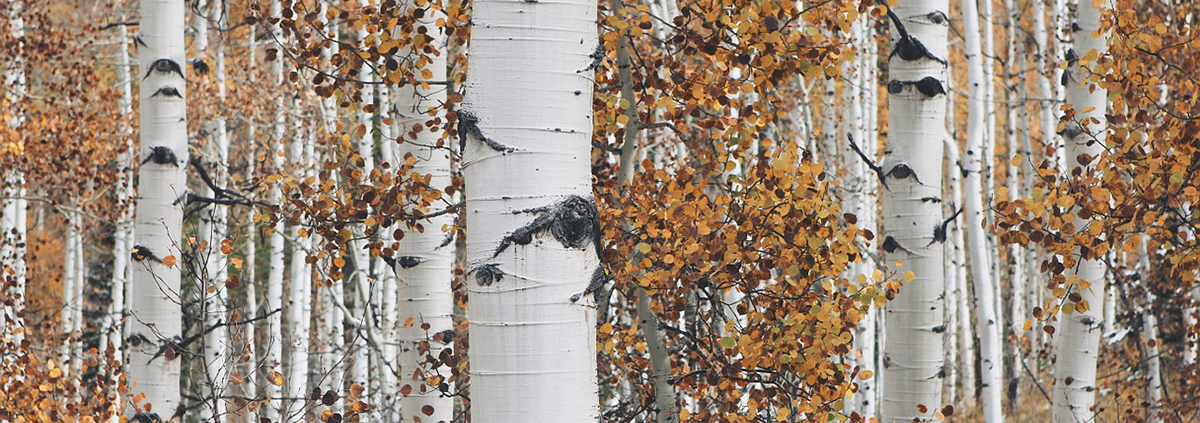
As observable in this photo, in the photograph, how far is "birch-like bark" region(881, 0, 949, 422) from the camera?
156 inches

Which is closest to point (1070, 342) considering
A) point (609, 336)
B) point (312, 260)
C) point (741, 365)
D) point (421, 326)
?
point (741, 365)

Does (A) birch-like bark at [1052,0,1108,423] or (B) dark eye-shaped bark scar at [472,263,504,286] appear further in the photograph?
(A) birch-like bark at [1052,0,1108,423]

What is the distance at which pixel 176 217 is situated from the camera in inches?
179

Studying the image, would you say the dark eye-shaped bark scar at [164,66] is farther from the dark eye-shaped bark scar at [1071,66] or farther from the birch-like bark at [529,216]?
the dark eye-shaped bark scar at [1071,66]

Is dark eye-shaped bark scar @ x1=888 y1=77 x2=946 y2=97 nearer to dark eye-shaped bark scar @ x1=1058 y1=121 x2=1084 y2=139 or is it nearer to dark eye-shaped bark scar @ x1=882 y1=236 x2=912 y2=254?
dark eye-shaped bark scar @ x1=882 y1=236 x2=912 y2=254

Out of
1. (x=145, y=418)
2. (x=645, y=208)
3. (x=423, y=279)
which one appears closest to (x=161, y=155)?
(x=145, y=418)

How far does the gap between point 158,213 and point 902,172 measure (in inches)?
120

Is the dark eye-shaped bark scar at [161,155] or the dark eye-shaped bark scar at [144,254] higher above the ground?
the dark eye-shaped bark scar at [161,155]

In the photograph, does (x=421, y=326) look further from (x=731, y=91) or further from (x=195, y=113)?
(x=195, y=113)

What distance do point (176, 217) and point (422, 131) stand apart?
1117 millimetres

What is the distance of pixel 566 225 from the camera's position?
1.92 metres

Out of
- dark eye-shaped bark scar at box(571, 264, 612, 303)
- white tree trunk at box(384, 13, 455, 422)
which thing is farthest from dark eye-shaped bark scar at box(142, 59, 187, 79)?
dark eye-shaped bark scar at box(571, 264, 612, 303)

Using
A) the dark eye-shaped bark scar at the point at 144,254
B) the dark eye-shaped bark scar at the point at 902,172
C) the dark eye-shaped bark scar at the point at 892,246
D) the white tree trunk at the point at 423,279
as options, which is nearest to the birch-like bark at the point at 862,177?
A: the white tree trunk at the point at 423,279

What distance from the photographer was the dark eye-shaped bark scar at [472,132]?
6.29 feet
